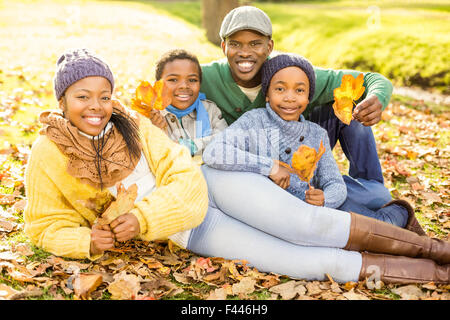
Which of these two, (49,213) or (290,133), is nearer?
(49,213)

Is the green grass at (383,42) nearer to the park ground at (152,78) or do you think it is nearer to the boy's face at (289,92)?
the park ground at (152,78)

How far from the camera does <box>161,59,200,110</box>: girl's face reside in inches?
125

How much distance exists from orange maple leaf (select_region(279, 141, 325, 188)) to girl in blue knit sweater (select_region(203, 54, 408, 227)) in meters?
0.12

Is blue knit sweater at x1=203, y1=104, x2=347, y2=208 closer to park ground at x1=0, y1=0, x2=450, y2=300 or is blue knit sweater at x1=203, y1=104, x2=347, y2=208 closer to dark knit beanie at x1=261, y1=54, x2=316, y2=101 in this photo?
dark knit beanie at x1=261, y1=54, x2=316, y2=101

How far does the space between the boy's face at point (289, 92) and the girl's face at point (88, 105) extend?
113 centimetres

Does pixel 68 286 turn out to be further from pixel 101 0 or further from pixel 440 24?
pixel 101 0

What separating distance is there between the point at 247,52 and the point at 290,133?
775 mm

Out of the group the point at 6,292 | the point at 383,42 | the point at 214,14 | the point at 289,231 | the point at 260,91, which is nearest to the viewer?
the point at 6,292

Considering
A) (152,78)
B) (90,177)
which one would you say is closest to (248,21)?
(90,177)

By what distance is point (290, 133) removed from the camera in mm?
2898

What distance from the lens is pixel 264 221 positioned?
244 centimetres

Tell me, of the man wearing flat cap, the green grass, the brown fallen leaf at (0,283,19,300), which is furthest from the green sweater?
the green grass

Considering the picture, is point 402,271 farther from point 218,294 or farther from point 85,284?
point 85,284
